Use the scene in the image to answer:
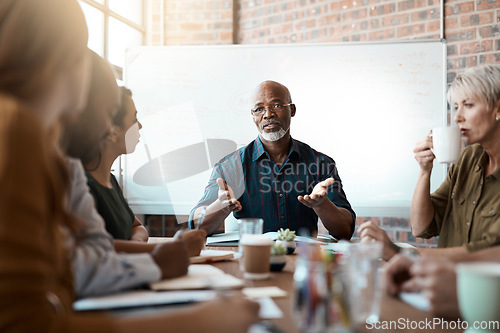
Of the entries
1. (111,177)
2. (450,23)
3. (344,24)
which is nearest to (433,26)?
(450,23)

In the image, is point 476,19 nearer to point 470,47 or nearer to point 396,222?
point 470,47

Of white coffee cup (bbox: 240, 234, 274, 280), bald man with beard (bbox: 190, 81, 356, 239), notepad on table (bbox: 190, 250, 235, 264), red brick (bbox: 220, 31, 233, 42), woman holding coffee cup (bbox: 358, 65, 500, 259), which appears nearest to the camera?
white coffee cup (bbox: 240, 234, 274, 280)

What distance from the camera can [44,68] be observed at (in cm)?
58

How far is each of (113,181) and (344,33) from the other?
104 inches

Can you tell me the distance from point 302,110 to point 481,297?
292cm

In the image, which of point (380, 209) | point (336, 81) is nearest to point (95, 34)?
point (336, 81)

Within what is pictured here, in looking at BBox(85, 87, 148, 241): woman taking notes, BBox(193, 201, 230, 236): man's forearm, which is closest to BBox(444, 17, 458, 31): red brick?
BBox(193, 201, 230, 236): man's forearm

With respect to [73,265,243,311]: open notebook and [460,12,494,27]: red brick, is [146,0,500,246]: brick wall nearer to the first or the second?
[460,12,494,27]: red brick

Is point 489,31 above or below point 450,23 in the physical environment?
below

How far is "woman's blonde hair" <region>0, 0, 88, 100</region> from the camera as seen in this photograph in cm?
57

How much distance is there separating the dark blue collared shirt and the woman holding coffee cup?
21.8 inches

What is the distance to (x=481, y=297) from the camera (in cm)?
66

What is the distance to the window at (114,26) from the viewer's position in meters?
3.59

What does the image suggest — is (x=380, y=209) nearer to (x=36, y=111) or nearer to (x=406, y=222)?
(x=406, y=222)
